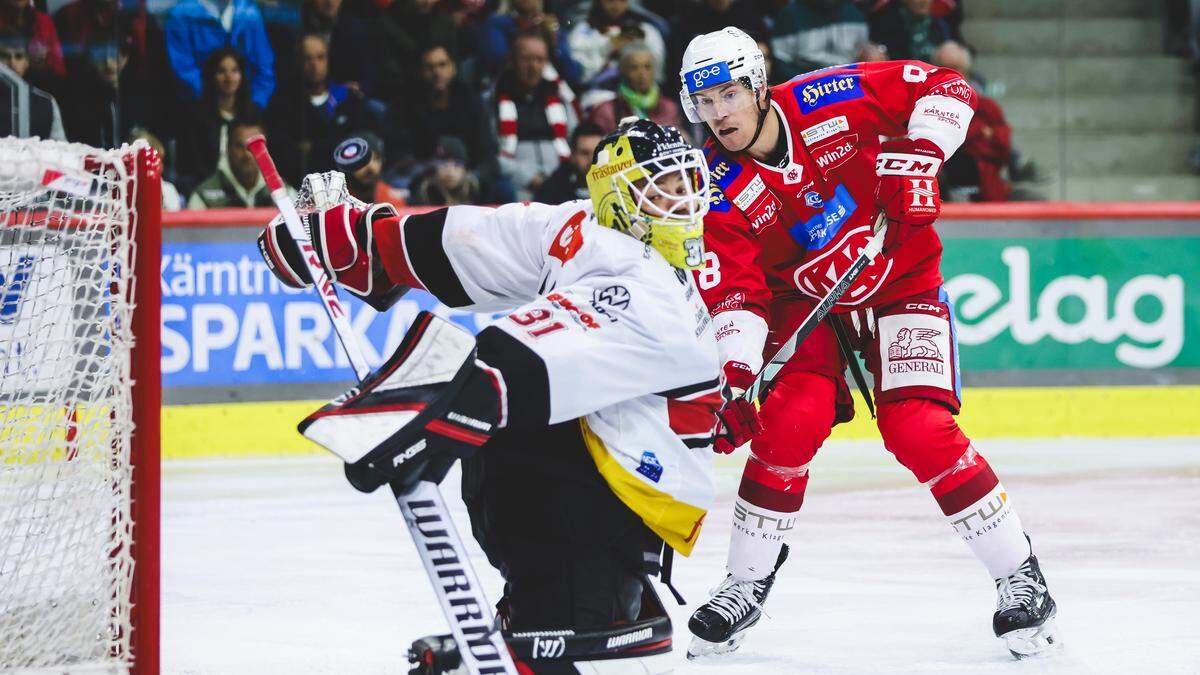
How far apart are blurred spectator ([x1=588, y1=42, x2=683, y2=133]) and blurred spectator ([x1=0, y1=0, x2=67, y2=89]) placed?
6.29ft

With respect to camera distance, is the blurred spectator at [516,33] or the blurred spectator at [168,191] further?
the blurred spectator at [516,33]

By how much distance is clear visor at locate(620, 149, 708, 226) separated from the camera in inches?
91.4

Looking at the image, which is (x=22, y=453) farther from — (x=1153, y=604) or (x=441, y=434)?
(x=1153, y=604)

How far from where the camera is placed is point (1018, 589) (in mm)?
3268

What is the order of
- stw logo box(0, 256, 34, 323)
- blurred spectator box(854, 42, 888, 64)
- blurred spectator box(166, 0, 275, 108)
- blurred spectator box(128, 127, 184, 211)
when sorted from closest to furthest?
stw logo box(0, 256, 34, 323) < blurred spectator box(128, 127, 184, 211) < blurred spectator box(166, 0, 275, 108) < blurred spectator box(854, 42, 888, 64)

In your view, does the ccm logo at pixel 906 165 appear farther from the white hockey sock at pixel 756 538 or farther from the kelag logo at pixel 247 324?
the kelag logo at pixel 247 324

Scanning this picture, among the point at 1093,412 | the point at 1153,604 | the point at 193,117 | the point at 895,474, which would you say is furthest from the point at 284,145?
the point at 1153,604

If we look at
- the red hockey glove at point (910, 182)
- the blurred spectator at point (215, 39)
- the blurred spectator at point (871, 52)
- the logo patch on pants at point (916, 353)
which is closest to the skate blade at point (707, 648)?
the logo patch on pants at point (916, 353)

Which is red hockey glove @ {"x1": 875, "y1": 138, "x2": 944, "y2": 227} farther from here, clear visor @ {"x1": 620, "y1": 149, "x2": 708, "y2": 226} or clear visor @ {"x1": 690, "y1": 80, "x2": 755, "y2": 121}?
clear visor @ {"x1": 620, "y1": 149, "x2": 708, "y2": 226}

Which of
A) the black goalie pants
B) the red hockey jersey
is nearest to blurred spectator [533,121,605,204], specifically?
the red hockey jersey

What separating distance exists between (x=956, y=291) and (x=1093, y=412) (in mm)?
680

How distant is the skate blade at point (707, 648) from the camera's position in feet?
10.8

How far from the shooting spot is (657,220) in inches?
91.5

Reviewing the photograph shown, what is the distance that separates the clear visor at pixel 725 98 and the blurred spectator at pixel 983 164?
3.21 m
